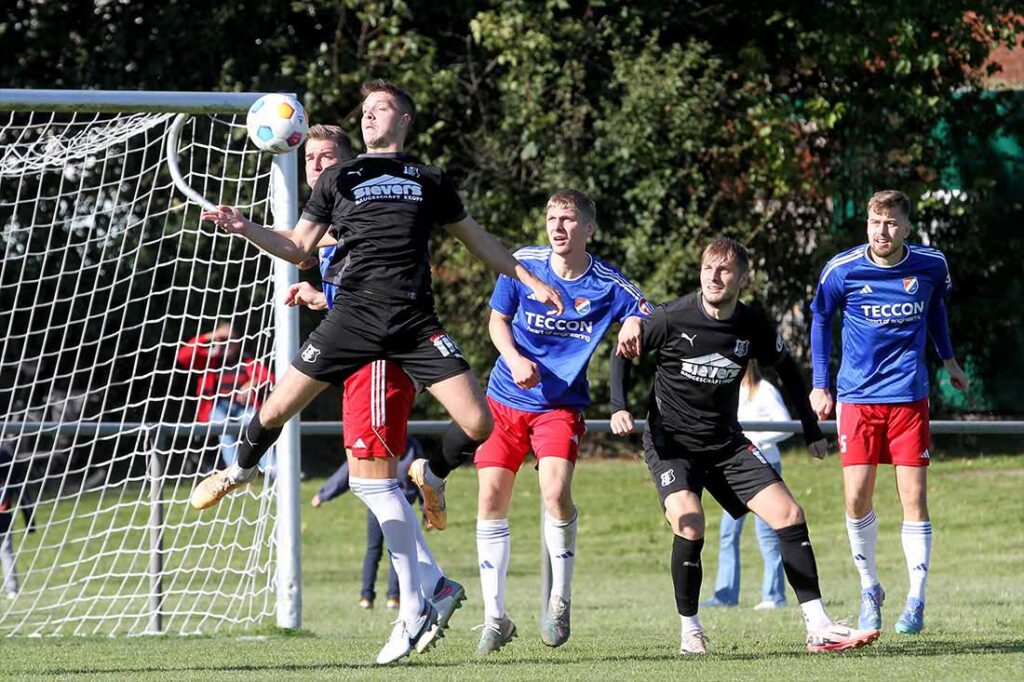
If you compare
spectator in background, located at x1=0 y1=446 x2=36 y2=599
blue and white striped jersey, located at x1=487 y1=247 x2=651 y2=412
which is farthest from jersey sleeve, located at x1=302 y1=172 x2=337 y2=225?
spectator in background, located at x1=0 y1=446 x2=36 y2=599

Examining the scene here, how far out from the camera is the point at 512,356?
21.6 feet

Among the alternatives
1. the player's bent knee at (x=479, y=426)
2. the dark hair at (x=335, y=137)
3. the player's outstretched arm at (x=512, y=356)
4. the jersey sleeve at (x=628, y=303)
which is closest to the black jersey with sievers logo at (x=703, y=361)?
the jersey sleeve at (x=628, y=303)

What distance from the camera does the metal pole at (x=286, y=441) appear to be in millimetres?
8234

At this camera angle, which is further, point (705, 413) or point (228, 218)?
point (705, 413)

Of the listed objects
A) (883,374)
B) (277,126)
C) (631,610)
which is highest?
(277,126)

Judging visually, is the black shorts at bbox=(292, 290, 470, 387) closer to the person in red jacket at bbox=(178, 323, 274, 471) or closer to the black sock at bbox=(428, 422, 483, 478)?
the black sock at bbox=(428, 422, 483, 478)

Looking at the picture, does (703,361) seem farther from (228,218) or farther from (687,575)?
(228,218)

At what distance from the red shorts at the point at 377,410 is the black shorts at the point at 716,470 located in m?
1.18

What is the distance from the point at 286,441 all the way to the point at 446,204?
2.56m

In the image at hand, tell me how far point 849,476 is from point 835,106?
35.0 feet

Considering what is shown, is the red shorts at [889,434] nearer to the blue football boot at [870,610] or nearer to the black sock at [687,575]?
the blue football boot at [870,610]

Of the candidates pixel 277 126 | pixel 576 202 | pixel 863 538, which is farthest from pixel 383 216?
pixel 863 538

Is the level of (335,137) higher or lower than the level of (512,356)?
higher

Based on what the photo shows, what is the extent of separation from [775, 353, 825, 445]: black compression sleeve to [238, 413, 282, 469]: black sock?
228 centimetres
